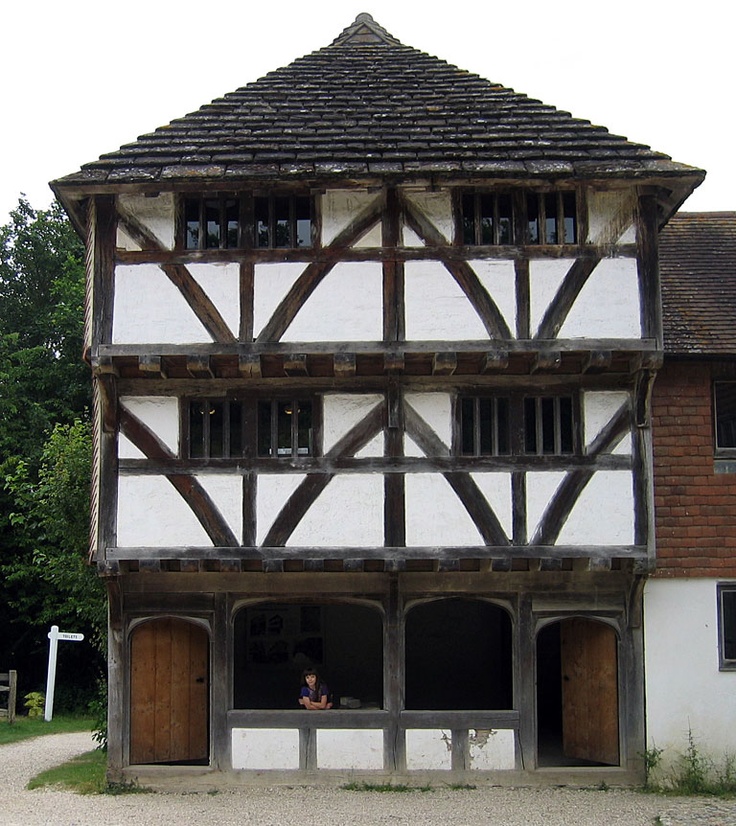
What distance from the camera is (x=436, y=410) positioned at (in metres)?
14.2

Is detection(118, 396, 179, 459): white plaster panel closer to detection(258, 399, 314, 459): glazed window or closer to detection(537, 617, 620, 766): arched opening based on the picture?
detection(258, 399, 314, 459): glazed window

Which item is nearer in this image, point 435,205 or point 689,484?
point 435,205

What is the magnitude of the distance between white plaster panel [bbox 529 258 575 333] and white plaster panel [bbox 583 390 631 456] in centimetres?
129

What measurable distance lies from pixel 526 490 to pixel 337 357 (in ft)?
9.73

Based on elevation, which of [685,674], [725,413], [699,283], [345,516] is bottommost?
[685,674]

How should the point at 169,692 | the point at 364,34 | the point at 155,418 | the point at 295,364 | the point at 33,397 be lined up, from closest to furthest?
the point at 295,364 < the point at 155,418 < the point at 169,692 < the point at 364,34 < the point at 33,397

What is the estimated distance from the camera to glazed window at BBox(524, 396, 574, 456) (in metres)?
14.2

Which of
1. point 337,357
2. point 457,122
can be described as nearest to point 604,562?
point 337,357

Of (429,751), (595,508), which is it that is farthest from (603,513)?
(429,751)

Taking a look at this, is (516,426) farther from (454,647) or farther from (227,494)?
(454,647)

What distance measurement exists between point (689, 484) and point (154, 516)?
7162 millimetres

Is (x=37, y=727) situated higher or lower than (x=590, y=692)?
lower

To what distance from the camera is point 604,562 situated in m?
13.7

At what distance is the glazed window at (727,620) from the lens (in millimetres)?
14680
